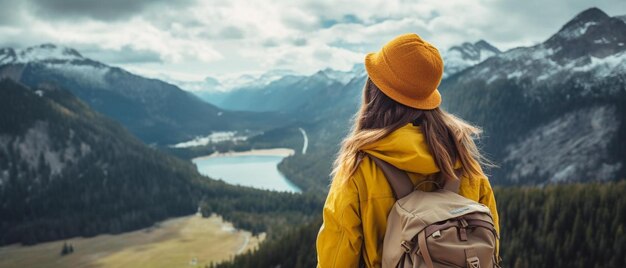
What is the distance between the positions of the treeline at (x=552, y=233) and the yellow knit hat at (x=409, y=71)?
62.7 meters

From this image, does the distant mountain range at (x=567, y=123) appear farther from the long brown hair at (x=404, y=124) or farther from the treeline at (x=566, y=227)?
the long brown hair at (x=404, y=124)

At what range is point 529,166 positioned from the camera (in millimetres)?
158625

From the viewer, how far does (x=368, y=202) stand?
4469 mm

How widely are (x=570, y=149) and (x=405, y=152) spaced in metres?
166

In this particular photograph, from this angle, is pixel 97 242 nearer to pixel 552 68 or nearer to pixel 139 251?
pixel 139 251

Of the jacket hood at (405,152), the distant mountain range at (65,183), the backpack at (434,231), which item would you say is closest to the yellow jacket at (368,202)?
the jacket hood at (405,152)

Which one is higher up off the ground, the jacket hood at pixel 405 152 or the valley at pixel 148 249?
the jacket hood at pixel 405 152

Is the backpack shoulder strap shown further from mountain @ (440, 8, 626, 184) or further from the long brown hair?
mountain @ (440, 8, 626, 184)

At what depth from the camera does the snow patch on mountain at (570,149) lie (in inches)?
5477

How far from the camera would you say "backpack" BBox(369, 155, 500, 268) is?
4008 millimetres

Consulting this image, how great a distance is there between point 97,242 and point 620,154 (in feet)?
495

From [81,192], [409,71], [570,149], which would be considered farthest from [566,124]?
[409,71]

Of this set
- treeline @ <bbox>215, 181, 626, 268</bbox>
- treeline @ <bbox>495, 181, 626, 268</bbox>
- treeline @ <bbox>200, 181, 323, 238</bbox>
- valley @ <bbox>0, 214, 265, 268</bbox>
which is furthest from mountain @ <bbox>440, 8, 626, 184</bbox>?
valley @ <bbox>0, 214, 265, 268</bbox>

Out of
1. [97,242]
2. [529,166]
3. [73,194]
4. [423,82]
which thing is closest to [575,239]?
[423,82]
